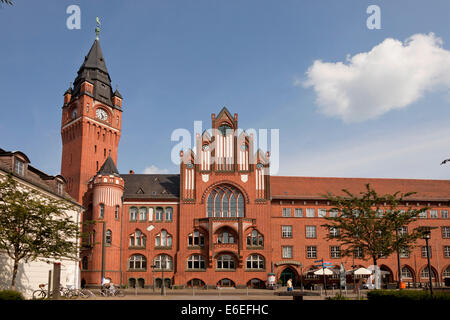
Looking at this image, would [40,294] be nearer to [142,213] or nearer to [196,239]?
[142,213]

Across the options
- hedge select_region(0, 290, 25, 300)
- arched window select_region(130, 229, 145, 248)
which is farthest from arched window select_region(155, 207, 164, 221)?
hedge select_region(0, 290, 25, 300)

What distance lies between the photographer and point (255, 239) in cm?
5206

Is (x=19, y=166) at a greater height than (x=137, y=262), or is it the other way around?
(x=19, y=166)

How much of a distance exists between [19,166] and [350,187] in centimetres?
4254

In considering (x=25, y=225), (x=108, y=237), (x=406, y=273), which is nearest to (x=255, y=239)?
(x=108, y=237)

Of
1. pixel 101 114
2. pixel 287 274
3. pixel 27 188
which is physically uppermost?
pixel 101 114

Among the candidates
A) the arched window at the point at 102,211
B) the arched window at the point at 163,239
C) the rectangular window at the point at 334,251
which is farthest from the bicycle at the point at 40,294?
the rectangular window at the point at 334,251

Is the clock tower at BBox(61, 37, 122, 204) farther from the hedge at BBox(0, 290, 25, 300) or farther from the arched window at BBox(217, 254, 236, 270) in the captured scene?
the hedge at BBox(0, 290, 25, 300)

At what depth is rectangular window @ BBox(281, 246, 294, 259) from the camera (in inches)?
2104

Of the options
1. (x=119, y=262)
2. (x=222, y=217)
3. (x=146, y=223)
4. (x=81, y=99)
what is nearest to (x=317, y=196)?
(x=222, y=217)

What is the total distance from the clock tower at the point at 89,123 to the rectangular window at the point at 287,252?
2547 centimetres

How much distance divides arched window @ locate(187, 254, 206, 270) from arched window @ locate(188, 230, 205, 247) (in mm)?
1420

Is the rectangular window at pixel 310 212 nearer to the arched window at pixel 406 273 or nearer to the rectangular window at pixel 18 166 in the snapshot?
the arched window at pixel 406 273

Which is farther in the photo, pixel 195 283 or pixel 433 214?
pixel 433 214
